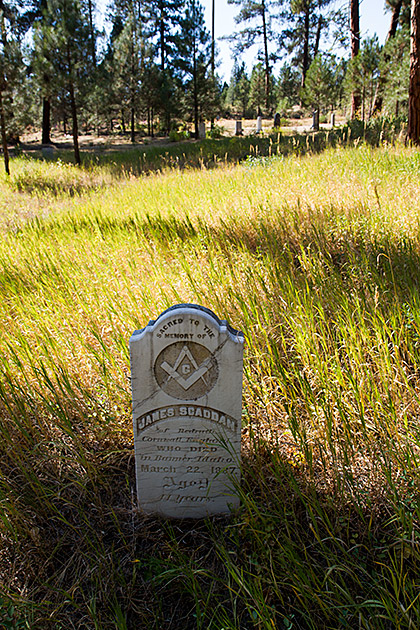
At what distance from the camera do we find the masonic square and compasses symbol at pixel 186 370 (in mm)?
1662

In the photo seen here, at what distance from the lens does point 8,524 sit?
1579 millimetres

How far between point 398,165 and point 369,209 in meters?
2.34

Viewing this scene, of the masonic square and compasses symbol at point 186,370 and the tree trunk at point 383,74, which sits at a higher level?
the tree trunk at point 383,74

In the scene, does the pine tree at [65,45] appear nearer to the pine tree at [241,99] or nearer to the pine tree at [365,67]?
the pine tree at [365,67]

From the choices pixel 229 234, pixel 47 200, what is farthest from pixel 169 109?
pixel 229 234

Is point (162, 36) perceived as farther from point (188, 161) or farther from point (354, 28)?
point (188, 161)

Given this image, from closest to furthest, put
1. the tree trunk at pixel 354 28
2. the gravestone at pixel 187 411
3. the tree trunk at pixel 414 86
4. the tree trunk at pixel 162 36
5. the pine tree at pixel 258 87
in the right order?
the gravestone at pixel 187 411
the tree trunk at pixel 414 86
the tree trunk at pixel 354 28
the tree trunk at pixel 162 36
the pine tree at pixel 258 87

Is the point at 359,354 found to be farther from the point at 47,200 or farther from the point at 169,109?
the point at 169,109

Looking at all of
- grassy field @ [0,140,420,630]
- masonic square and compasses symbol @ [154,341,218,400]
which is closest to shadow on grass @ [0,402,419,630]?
grassy field @ [0,140,420,630]

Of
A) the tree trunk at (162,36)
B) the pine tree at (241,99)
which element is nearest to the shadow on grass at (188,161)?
the tree trunk at (162,36)

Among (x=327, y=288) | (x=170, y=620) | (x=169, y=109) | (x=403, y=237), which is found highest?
(x=169, y=109)

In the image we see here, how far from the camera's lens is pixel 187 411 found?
1745mm

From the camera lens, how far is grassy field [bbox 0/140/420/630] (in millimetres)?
1398

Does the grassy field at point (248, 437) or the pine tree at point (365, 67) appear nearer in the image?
the grassy field at point (248, 437)
